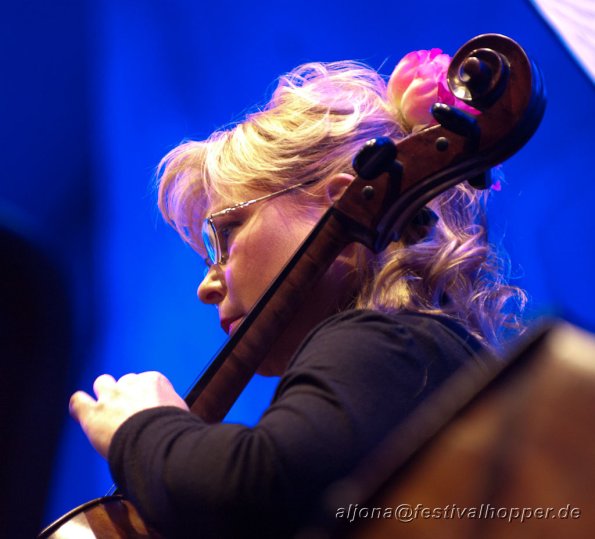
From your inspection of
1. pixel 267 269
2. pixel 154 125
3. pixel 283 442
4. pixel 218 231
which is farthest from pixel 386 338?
pixel 154 125

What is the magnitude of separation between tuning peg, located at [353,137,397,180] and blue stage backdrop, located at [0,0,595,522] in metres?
0.45

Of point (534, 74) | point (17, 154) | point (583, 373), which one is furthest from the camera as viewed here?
point (17, 154)

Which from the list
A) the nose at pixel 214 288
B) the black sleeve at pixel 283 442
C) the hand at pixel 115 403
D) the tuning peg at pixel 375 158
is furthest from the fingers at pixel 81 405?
the tuning peg at pixel 375 158

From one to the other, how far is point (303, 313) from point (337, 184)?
0.19 m

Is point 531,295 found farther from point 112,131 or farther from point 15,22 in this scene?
point 15,22

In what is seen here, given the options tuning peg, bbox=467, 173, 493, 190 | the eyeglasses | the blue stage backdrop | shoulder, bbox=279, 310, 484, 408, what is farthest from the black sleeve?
the blue stage backdrop

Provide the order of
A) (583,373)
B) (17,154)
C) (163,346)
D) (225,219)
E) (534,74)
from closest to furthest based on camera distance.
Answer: (583,373) < (534,74) < (225,219) < (17,154) < (163,346)

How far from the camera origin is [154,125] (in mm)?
1513

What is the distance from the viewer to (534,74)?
2.74 feet

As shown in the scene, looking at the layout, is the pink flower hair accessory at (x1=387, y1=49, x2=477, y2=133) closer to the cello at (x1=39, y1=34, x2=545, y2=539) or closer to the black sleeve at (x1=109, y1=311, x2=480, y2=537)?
the cello at (x1=39, y1=34, x2=545, y2=539)

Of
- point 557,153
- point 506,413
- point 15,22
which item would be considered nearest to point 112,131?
point 15,22

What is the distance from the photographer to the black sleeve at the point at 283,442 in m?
0.67

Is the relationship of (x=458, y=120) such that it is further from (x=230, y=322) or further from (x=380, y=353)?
(x=230, y=322)

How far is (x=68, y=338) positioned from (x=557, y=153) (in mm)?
783
